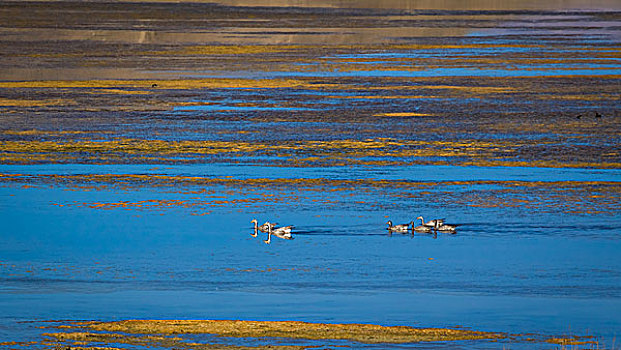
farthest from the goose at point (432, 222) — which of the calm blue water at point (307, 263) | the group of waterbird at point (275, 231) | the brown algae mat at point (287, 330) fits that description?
the brown algae mat at point (287, 330)

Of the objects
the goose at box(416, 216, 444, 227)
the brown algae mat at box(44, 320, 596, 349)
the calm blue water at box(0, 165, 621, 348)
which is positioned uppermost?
the goose at box(416, 216, 444, 227)

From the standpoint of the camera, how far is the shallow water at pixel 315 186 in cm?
1003

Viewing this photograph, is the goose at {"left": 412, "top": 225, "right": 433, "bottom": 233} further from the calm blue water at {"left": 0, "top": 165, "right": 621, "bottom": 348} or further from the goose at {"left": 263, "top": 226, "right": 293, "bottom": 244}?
the goose at {"left": 263, "top": 226, "right": 293, "bottom": 244}

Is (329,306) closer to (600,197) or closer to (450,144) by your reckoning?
(600,197)

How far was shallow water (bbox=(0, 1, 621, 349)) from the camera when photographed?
10.0 meters

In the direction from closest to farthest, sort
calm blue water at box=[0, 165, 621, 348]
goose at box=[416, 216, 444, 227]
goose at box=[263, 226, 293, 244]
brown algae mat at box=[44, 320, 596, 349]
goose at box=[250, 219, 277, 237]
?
brown algae mat at box=[44, 320, 596, 349]
calm blue water at box=[0, 165, 621, 348]
goose at box=[263, 226, 293, 244]
goose at box=[250, 219, 277, 237]
goose at box=[416, 216, 444, 227]

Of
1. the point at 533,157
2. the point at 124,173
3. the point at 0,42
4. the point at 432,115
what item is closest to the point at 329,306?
the point at 124,173

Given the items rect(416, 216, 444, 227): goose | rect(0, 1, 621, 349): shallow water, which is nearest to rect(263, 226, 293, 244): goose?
rect(0, 1, 621, 349): shallow water

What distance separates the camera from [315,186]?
566 inches

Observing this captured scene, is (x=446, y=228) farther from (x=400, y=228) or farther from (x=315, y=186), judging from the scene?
(x=315, y=186)

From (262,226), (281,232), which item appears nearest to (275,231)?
(281,232)

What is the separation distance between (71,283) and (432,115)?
9754mm

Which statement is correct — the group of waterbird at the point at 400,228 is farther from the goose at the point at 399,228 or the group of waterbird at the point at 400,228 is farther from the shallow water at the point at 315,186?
the shallow water at the point at 315,186

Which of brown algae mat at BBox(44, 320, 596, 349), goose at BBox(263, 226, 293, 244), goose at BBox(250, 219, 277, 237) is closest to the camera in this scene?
brown algae mat at BBox(44, 320, 596, 349)
